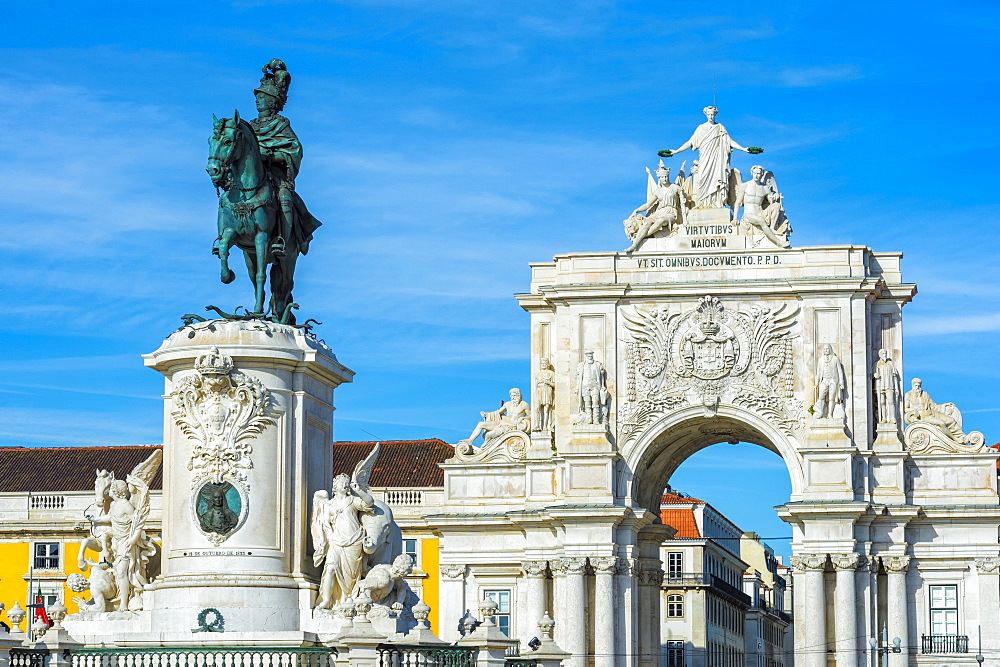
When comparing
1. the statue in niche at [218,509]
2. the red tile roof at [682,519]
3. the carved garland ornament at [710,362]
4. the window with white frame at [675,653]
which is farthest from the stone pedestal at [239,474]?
the red tile roof at [682,519]

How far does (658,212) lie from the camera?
6341 centimetres

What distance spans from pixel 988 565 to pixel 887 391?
18.7 ft

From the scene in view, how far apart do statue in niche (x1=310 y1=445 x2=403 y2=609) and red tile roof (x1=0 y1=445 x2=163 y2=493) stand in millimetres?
53059

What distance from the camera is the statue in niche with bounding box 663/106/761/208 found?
63719 mm

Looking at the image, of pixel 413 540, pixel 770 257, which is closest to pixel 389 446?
pixel 413 540

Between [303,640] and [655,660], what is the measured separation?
4511 centimetres

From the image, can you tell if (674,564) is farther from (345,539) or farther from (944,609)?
(345,539)

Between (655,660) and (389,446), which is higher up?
(389,446)

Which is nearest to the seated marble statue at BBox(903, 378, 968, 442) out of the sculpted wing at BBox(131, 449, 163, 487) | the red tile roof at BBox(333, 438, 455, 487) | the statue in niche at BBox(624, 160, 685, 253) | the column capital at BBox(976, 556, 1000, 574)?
the column capital at BBox(976, 556, 1000, 574)

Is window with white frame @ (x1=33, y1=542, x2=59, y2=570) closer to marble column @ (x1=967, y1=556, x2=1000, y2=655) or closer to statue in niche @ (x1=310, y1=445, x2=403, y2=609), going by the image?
marble column @ (x1=967, y1=556, x2=1000, y2=655)

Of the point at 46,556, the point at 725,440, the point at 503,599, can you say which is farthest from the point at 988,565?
the point at 46,556

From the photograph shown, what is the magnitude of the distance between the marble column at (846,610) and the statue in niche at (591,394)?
26.2ft

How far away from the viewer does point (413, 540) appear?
68.5 meters

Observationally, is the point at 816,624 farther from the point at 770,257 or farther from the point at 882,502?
the point at 770,257
